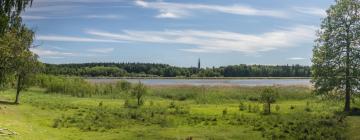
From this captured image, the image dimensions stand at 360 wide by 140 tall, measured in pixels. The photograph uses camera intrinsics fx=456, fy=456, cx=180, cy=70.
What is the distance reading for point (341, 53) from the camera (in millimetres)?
43406

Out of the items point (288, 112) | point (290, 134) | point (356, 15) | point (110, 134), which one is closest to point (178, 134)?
point (110, 134)

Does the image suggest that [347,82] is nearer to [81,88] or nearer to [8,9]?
[8,9]

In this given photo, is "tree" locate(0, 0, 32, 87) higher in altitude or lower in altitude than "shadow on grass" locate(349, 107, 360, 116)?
higher

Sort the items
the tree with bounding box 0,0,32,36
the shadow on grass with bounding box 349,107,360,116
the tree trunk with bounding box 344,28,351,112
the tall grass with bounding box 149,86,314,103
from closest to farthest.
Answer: the tree with bounding box 0,0,32,36, the shadow on grass with bounding box 349,107,360,116, the tree trunk with bounding box 344,28,351,112, the tall grass with bounding box 149,86,314,103

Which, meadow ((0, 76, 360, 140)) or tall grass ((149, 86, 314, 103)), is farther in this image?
tall grass ((149, 86, 314, 103))

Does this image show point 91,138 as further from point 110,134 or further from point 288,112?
point 288,112

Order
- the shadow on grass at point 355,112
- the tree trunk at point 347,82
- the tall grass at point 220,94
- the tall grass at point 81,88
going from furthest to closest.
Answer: the tall grass at point 81,88
the tall grass at point 220,94
the tree trunk at point 347,82
the shadow on grass at point 355,112

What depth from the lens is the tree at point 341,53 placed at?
42781 millimetres

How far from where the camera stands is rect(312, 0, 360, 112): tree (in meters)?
42.8

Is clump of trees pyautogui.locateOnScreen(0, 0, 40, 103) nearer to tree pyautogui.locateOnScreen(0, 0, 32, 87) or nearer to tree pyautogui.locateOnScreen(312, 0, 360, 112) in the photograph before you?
tree pyautogui.locateOnScreen(0, 0, 32, 87)

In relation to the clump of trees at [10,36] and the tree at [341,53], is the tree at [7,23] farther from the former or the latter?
the tree at [341,53]

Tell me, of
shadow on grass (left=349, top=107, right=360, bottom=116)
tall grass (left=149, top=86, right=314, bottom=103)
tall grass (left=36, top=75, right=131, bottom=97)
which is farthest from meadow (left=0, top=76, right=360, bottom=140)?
tall grass (left=36, top=75, right=131, bottom=97)

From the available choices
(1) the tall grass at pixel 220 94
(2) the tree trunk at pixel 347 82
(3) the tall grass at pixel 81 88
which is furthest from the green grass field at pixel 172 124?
(3) the tall grass at pixel 81 88

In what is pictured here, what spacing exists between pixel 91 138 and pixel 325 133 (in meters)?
14.5
